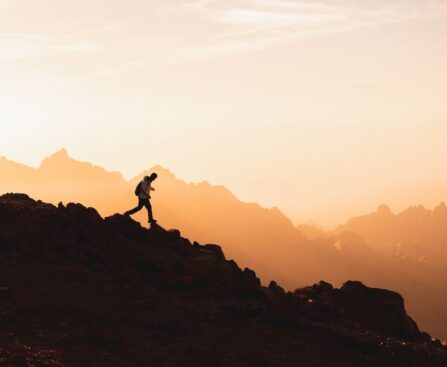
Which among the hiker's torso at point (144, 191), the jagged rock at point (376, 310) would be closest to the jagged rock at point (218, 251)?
the hiker's torso at point (144, 191)

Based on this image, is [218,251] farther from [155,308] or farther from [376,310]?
[155,308]

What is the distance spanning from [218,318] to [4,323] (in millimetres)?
7428

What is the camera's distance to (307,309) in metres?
25.3

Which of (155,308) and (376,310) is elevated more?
(376,310)

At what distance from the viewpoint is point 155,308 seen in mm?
21938

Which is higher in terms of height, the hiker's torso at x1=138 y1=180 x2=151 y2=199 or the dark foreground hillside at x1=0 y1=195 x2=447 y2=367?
the hiker's torso at x1=138 y1=180 x2=151 y2=199

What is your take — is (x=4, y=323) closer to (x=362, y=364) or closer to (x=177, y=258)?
(x=177, y=258)

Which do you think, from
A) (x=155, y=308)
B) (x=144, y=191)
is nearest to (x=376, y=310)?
(x=155, y=308)

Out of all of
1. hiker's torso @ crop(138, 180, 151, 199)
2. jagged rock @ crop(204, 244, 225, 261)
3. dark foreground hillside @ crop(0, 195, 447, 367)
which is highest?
hiker's torso @ crop(138, 180, 151, 199)

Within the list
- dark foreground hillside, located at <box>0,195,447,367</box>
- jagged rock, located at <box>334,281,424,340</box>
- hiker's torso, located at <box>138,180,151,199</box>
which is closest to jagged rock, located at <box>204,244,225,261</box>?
dark foreground hillside, located at <box>0,195,447,367</box>

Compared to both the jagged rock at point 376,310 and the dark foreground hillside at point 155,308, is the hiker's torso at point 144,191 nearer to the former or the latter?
the dark foreground hillside at point 155,308

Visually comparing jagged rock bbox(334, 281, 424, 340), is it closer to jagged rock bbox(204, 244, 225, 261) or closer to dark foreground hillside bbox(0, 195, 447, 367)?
dark foreground hillside bbox(0, 195, 447, 367)

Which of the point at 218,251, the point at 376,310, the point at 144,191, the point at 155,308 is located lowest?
the point at 155,308

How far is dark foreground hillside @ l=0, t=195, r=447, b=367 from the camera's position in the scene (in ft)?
59.3
